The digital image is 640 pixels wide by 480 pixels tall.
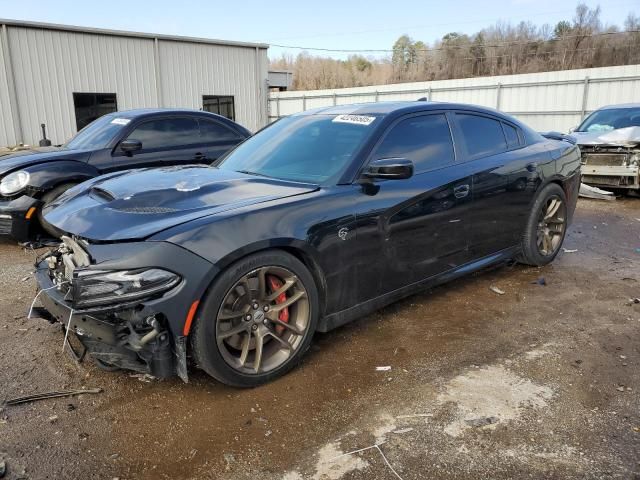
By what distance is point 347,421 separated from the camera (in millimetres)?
2611

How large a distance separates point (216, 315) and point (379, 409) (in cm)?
101

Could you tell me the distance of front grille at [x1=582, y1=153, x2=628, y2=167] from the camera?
921 cm

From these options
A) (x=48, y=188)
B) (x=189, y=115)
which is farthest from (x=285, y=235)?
(x=189, y=115)

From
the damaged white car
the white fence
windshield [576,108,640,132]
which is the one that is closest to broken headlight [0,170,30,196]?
the damaged white car

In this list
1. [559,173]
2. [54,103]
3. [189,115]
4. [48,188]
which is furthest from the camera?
[54,103]

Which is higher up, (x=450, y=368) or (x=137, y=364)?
(x=137, y=364)

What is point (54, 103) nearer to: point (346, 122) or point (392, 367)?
point (346, 122)

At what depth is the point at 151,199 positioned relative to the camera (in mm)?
2957

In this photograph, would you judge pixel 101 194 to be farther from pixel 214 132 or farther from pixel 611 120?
pixel 611 120

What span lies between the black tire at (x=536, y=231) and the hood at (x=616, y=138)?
17.0ft

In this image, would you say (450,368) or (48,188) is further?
(48,188)

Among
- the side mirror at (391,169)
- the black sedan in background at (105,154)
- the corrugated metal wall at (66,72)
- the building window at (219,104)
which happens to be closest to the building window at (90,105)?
the corrugated metal wall at (66,72)

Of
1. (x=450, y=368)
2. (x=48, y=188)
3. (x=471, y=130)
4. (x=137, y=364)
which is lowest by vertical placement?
(x=450, y=368)

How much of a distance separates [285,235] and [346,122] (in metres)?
1.31
